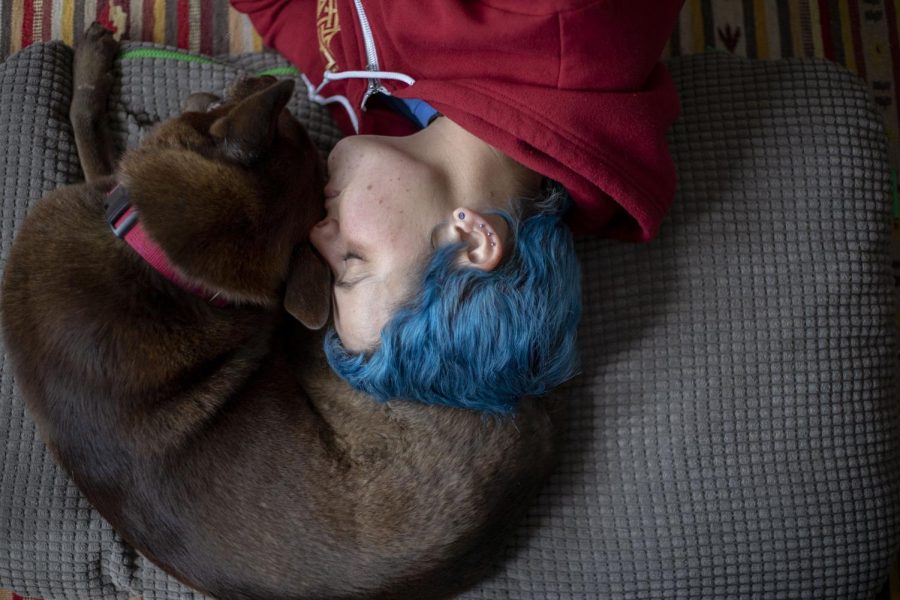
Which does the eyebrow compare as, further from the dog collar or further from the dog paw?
the dog paw

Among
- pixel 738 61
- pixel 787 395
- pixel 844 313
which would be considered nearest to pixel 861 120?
pixel 738 61

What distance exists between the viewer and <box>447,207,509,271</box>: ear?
139cm

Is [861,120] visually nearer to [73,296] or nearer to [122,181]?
[122,181]

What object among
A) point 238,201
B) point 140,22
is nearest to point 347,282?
point 238,201

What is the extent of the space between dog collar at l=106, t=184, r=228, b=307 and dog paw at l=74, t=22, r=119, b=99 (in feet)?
1.84

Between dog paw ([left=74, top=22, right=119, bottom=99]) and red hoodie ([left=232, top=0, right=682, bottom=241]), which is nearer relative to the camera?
red hoodie ([left=232, top=0, right=682, bottom=241])

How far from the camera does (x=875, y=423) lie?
1709 mm

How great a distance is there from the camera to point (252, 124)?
125 cm

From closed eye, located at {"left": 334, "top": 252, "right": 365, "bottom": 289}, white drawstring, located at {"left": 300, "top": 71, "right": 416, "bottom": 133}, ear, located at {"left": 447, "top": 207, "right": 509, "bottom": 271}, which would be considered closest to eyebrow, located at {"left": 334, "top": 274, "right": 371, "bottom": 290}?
closed eye, located at {"left": 334, "top": 252, "right": 365, "bottom": 289}

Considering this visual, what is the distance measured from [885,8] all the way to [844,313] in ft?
4.03

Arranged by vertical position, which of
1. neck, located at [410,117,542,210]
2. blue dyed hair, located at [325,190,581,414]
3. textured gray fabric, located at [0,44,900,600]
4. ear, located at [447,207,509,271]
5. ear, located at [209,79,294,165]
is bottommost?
textured gray fabric, located at [0,44,900,600]

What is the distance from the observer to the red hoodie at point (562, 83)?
1.37 metres

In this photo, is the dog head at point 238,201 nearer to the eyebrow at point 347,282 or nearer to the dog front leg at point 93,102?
the eyebrow at point 347,282

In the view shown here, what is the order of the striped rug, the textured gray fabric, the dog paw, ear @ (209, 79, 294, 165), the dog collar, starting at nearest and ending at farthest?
1. ear @ (209, 79, 294, 165)
2. the dog collar
3. the textured gray fabric
4. the dog paw
5. the striped rug
